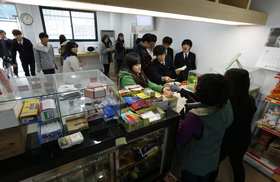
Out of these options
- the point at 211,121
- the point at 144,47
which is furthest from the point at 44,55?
the point at 211,121

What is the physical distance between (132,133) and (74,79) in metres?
0.77

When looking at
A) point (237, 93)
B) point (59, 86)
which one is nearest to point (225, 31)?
point (237, 93)

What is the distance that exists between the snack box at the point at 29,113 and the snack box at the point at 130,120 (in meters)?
0.63

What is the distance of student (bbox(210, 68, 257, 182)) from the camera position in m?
1.45

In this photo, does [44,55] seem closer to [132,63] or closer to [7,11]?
[7,11]

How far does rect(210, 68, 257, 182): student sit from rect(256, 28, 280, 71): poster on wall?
4.20 ft

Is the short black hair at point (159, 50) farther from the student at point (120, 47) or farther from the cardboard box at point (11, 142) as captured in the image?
the student at point (120, 47)

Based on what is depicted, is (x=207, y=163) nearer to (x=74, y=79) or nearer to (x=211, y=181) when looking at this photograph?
(x=211, y=181)

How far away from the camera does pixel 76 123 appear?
1230 millimetres

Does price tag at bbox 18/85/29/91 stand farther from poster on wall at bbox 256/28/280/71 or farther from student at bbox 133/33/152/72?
poster on wall at bbox 256/28/280/71

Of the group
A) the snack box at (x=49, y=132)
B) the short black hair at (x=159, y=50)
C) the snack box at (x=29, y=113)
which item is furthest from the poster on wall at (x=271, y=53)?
the snack box at (x=29, y=113)

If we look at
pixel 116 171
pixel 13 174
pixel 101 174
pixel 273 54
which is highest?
pixel 273 54

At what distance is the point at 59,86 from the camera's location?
1251 mm

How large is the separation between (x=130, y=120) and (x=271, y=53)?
8.47ft
